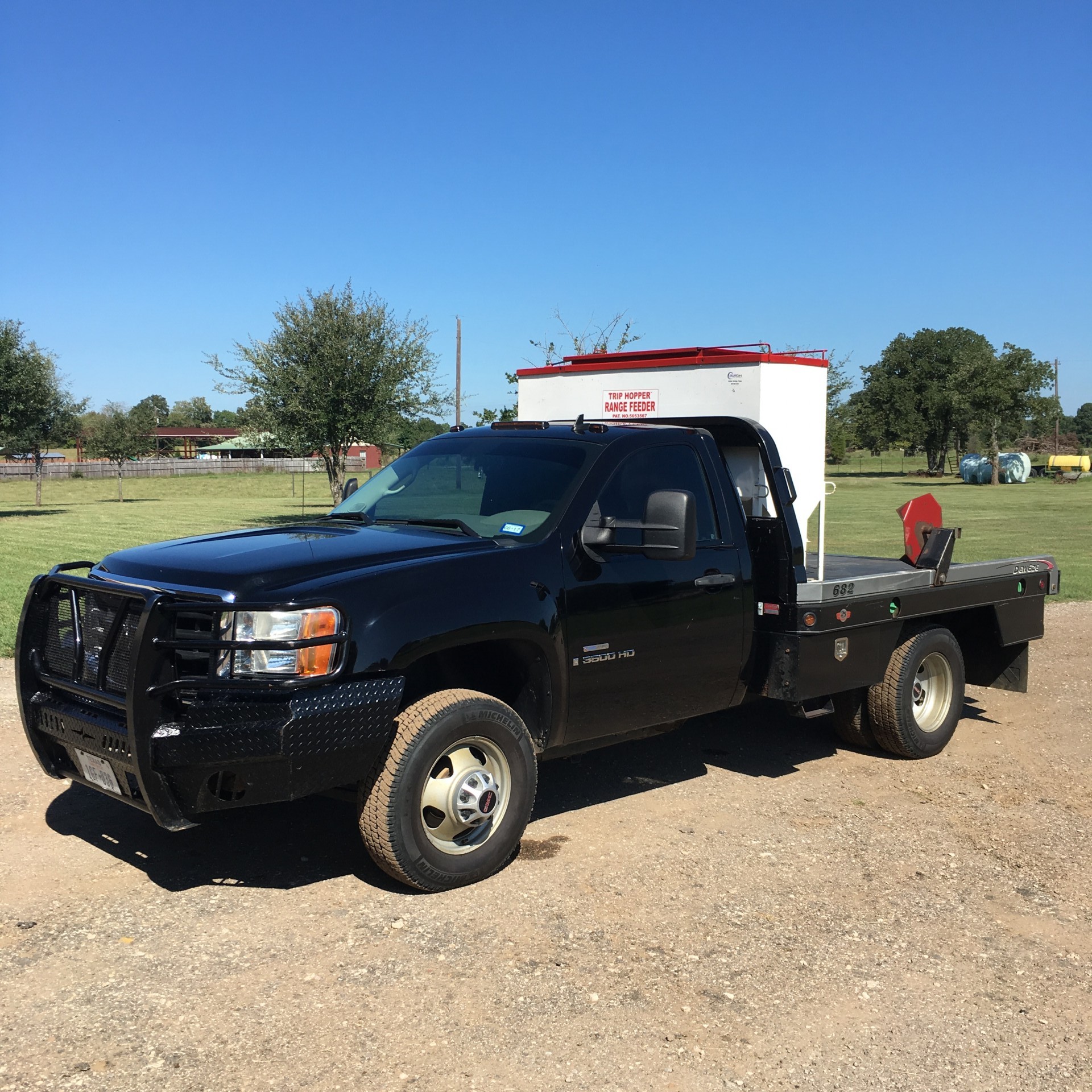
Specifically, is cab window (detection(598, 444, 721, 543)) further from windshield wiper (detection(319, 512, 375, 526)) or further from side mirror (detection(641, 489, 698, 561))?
windshield wiper (detection(319, 512, 375, 526))

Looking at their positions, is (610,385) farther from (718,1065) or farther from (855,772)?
(718,1065)

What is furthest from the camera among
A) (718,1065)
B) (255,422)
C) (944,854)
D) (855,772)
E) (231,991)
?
(255,422)

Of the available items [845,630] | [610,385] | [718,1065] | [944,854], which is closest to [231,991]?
[718,1065]

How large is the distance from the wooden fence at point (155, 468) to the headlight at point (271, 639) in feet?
187

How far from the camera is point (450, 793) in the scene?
479 centimetres

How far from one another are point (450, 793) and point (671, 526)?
4.97ft

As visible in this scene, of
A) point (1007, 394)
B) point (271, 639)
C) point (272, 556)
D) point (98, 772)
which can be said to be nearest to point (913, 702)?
point (272, 556)

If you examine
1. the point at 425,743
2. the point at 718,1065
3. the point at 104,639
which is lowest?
the point at 718,1065

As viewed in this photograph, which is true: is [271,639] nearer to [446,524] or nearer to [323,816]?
[446,524]

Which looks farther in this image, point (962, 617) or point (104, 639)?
point (962, 617)

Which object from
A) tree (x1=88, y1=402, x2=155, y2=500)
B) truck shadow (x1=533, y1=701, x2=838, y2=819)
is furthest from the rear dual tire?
tree (x1=88, y1=402, x2=155, y2=500)

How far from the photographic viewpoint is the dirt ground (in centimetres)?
354

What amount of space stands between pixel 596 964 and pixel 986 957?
1.51 meters

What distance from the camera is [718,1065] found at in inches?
139
